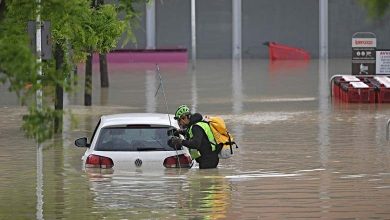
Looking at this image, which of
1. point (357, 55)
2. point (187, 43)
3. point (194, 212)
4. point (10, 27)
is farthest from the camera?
point (187, 43)

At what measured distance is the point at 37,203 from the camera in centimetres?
1480

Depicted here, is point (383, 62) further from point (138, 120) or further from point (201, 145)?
point (138, 120)

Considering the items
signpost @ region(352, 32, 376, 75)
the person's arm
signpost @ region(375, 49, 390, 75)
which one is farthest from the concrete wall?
the person's arm

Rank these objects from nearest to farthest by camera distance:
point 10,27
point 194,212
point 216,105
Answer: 1. point 10,27
2. point 194,212
3. point 216,105

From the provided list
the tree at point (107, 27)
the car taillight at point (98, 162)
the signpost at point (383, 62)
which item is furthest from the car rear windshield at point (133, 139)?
the signpost at point (383, 62)

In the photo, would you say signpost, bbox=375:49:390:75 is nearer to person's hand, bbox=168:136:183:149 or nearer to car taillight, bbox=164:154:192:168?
car taillight, bbox=164:154:192:168

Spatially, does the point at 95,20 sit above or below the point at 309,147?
above

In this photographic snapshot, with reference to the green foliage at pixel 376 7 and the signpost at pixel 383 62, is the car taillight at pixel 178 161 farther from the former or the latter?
the signpost at pixel 383 62

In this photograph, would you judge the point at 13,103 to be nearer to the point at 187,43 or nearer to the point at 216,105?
the point at 216,105

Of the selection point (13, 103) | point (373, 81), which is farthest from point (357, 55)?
point (13, 103)

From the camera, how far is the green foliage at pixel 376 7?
802 centimetres

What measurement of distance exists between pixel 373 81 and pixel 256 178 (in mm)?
19604

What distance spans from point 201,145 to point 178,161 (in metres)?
0.39

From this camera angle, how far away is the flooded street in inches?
571
